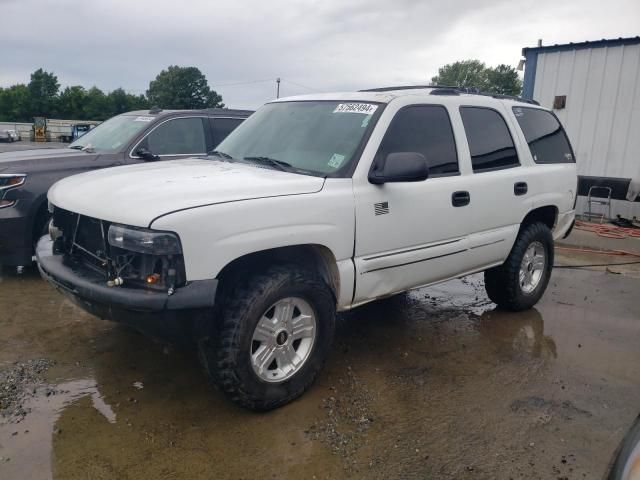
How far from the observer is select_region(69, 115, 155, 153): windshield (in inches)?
243

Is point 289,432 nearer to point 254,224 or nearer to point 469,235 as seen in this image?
point 254,224

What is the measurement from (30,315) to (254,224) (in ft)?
8.98

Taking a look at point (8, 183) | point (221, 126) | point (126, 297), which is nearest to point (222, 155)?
point (126, 297)

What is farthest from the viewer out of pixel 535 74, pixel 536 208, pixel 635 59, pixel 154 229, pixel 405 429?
pixel 535 74

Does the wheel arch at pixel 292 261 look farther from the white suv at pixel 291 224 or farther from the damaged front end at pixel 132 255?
the damaged front end at pixel 132 255

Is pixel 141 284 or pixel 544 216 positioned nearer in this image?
pixel 141 284

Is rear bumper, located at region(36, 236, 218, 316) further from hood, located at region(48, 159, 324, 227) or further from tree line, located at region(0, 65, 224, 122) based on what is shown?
tree line, located at region(0, 65, 224, 122)

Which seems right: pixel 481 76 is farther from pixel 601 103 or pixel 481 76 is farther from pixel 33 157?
pixel 33 157

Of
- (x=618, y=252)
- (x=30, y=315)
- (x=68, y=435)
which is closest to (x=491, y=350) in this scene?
(x=68, y=435)

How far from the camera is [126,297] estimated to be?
8.54ft

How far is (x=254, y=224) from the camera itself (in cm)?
279

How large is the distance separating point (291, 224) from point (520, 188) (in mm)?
2522

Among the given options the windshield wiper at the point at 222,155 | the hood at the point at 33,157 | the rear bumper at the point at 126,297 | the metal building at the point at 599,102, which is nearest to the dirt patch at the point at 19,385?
the rear bumper at the point at 126,297

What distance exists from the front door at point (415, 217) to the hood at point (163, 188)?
19.6 inches
